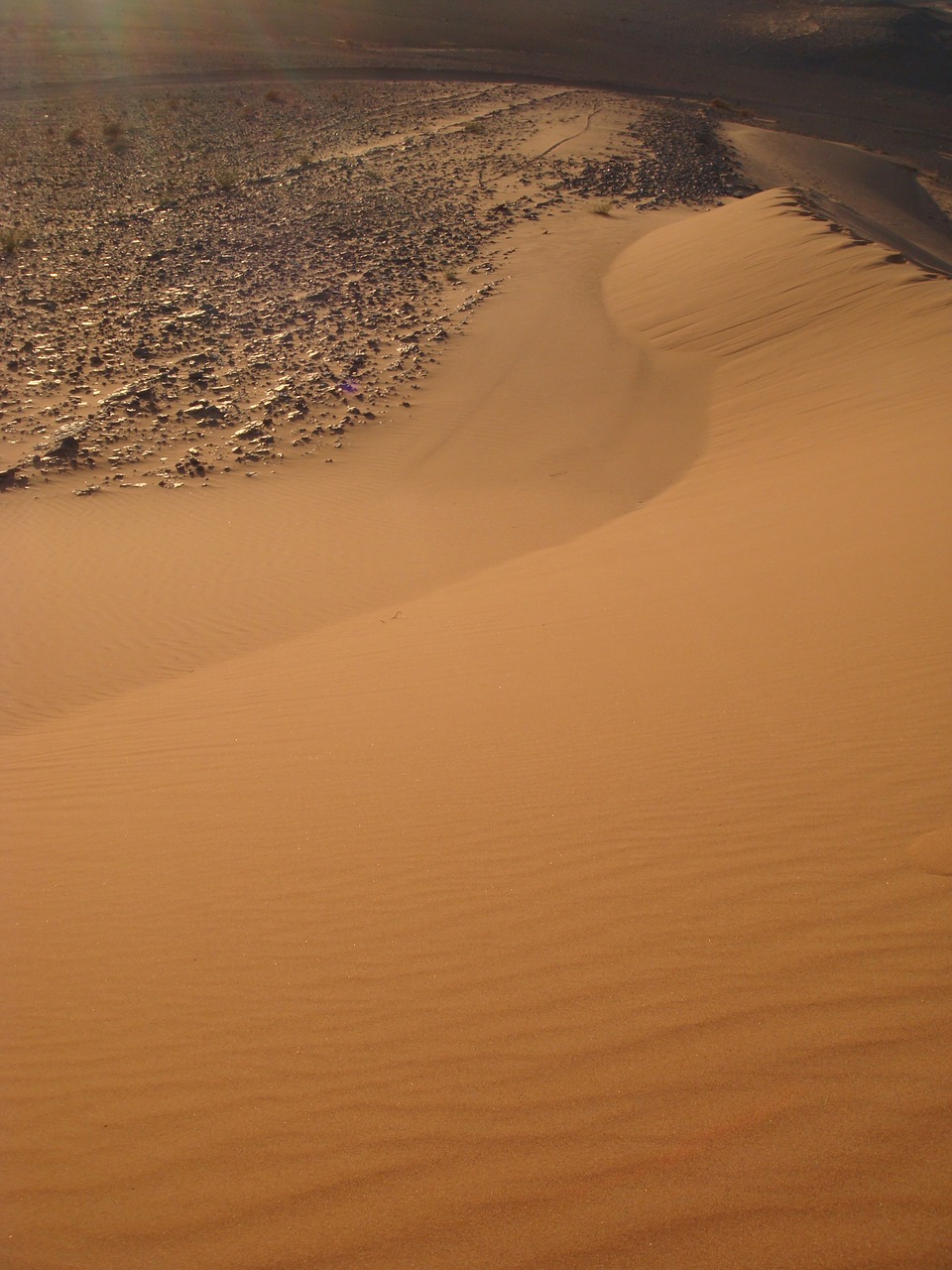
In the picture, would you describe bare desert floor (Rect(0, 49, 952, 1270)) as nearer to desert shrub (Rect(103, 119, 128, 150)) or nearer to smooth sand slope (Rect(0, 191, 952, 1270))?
smooth sand slope (Rect(0, 191, 952, 1270))

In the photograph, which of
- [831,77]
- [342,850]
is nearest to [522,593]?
[342,850]

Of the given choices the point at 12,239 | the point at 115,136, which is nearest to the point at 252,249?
A: the point at 12,239

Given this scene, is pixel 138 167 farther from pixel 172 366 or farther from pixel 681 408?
pixel 681 408

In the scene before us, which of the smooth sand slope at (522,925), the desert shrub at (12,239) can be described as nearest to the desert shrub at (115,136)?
the desert shrub at (12,239)

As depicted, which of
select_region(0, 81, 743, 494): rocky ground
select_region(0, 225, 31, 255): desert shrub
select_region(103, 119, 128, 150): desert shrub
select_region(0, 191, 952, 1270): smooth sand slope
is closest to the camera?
select_region(0, 191, 952, 1270): smooth sand slope

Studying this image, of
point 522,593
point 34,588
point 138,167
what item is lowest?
point 34,588

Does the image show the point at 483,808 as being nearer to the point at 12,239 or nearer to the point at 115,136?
the point at 12,239

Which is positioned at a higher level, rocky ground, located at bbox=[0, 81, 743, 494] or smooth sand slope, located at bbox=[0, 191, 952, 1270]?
rocky ground, located at bbox=[0, 81, 743, 494]

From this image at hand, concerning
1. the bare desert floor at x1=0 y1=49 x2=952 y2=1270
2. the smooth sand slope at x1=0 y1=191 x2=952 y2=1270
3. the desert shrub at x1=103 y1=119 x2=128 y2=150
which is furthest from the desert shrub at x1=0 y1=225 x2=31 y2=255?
the smooth sand slope at x1=0 y1=191 x2=952 y2=1270
